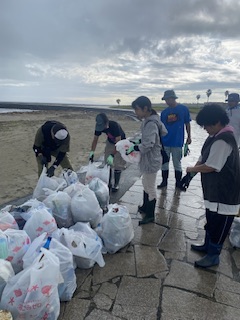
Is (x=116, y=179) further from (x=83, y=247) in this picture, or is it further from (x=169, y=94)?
(x=83, y=247)

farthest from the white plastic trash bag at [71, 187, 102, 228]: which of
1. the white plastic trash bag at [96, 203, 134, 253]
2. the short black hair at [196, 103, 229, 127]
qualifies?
the short black hair at [196, 103, 229, 127]

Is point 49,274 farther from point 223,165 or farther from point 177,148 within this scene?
point 177,148

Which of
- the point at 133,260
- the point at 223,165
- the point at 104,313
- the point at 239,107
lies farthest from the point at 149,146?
the point at 239,107

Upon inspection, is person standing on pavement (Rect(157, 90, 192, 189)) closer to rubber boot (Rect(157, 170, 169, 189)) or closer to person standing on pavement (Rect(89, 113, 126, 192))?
rubber boot (Rect(157, 170, 169, 189))

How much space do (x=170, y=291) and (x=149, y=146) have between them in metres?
1.68

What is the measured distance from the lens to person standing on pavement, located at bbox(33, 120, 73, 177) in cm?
417

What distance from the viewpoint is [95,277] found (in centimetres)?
264

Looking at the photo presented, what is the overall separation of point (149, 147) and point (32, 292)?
2.15 m

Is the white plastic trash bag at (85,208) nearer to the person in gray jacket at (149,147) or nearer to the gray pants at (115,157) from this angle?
the person in gray jacket at (149,147)

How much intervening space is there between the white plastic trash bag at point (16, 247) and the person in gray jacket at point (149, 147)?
1.77m

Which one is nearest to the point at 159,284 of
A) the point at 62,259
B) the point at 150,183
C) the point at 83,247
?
the point at 83,247

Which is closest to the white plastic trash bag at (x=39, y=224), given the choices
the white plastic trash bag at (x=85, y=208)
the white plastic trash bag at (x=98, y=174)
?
the white plastic trash bag at (x=85, y=208)

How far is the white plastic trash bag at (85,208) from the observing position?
10.3 ft

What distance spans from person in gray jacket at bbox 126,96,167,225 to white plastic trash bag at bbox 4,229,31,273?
1.77 m
